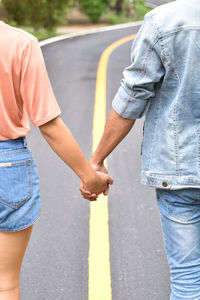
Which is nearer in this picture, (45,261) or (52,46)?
(45,261)

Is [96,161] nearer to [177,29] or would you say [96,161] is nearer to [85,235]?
[177,29]

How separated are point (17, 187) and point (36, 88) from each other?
43 centimetres

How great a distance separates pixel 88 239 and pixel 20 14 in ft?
57.9

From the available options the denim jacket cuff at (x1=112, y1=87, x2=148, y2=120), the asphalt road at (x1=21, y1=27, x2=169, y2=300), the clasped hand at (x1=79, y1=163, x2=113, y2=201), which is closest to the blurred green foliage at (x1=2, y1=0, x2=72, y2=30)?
the asphalt road at (x1=21, y1=27, x2=169, y2=300)

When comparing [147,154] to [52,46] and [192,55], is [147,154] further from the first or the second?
Answer: [52,46]

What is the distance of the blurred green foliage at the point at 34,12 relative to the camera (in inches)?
816

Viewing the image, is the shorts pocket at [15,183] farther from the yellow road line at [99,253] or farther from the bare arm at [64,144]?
the yellow road line at [99,253]

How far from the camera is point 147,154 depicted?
2.56 metres

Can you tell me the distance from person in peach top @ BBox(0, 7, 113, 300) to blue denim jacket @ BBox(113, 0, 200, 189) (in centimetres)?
33

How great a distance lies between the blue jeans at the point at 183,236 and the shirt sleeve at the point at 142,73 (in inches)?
15.8

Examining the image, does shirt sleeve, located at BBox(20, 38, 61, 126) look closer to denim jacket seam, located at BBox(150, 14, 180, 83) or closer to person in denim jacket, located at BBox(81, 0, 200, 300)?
person in denim jacket, located at BBox(81, 0, 200, 300)

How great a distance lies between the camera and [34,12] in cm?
2083

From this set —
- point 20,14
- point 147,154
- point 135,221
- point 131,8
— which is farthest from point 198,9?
point 131,8

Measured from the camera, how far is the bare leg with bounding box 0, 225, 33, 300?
2537mm
